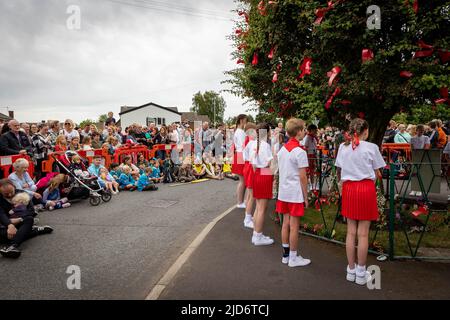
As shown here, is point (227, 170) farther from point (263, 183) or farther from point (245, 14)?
point (263, 183)

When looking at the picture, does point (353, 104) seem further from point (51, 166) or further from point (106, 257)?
point (51, 166)

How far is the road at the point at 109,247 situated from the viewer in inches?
178

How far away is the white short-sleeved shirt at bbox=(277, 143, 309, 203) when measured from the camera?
495cm

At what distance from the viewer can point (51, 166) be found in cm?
1010

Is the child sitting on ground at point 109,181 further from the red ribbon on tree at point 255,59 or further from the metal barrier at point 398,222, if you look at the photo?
the metal barrier at point 398,222

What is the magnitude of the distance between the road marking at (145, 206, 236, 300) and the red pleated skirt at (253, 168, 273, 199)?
1306 millimetres

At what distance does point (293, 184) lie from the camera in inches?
197

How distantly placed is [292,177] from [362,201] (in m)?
0.97

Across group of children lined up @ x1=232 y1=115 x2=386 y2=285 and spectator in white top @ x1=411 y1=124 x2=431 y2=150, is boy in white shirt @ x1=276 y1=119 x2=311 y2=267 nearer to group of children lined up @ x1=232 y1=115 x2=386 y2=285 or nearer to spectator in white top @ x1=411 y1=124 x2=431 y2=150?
group of children lined up @ x1=232 y1=115 x2=386 y2=285

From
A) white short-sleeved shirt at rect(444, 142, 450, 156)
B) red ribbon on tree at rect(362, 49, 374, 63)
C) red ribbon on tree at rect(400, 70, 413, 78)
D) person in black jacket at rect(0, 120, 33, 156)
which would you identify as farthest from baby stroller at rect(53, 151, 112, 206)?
white short-sleeved shirt at rect(444, 142, 450, 156)

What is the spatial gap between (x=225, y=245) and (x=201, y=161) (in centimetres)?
912

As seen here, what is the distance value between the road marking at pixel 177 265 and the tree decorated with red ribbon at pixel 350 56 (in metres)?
2.80

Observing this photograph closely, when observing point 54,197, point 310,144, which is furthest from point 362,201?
point 54,197
